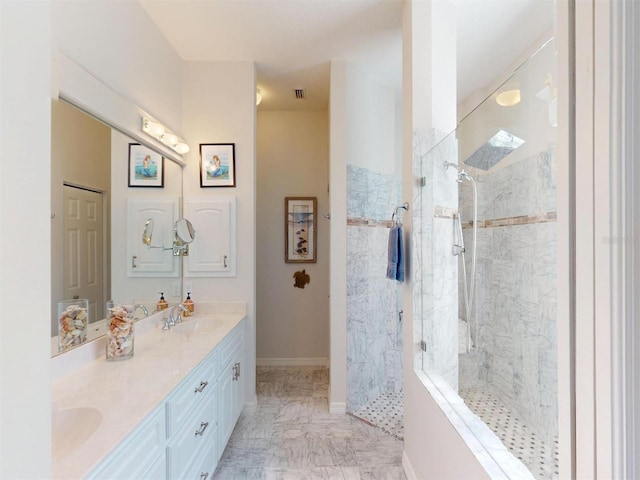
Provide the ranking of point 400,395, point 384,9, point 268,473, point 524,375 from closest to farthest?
point 524,375, point 268,473, point 384,9, point 400,395

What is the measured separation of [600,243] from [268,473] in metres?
2.14

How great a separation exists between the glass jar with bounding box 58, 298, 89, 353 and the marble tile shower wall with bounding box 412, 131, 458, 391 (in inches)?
66.4

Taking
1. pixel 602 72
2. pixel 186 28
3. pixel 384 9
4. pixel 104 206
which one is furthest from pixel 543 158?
pixel 186 28

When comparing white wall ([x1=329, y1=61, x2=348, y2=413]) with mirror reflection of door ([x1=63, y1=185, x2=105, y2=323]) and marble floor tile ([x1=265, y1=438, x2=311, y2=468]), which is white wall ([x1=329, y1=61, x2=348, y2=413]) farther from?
mirror reflection of door ([x1=63, y1=185, x2=105, y2=323])

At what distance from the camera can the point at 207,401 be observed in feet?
5.55

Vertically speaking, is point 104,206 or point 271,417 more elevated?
point 104,206

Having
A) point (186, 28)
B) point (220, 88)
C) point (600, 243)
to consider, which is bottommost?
point (600, 243)

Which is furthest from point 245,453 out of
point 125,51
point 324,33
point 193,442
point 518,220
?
point 324,33

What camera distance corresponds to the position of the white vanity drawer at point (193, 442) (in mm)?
1284

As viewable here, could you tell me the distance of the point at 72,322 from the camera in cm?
147

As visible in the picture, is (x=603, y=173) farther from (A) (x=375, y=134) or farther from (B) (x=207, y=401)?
(A) (x=375, y=134)

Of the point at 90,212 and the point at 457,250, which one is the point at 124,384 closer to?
the point at 90,212

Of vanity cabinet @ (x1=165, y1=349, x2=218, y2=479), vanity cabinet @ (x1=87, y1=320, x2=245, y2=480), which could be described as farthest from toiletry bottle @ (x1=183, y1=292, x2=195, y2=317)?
vanity cabinet @ (x1=165, y1=349, x2=218, y2=479)

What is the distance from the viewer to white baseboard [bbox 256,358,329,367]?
3652 millimetres
